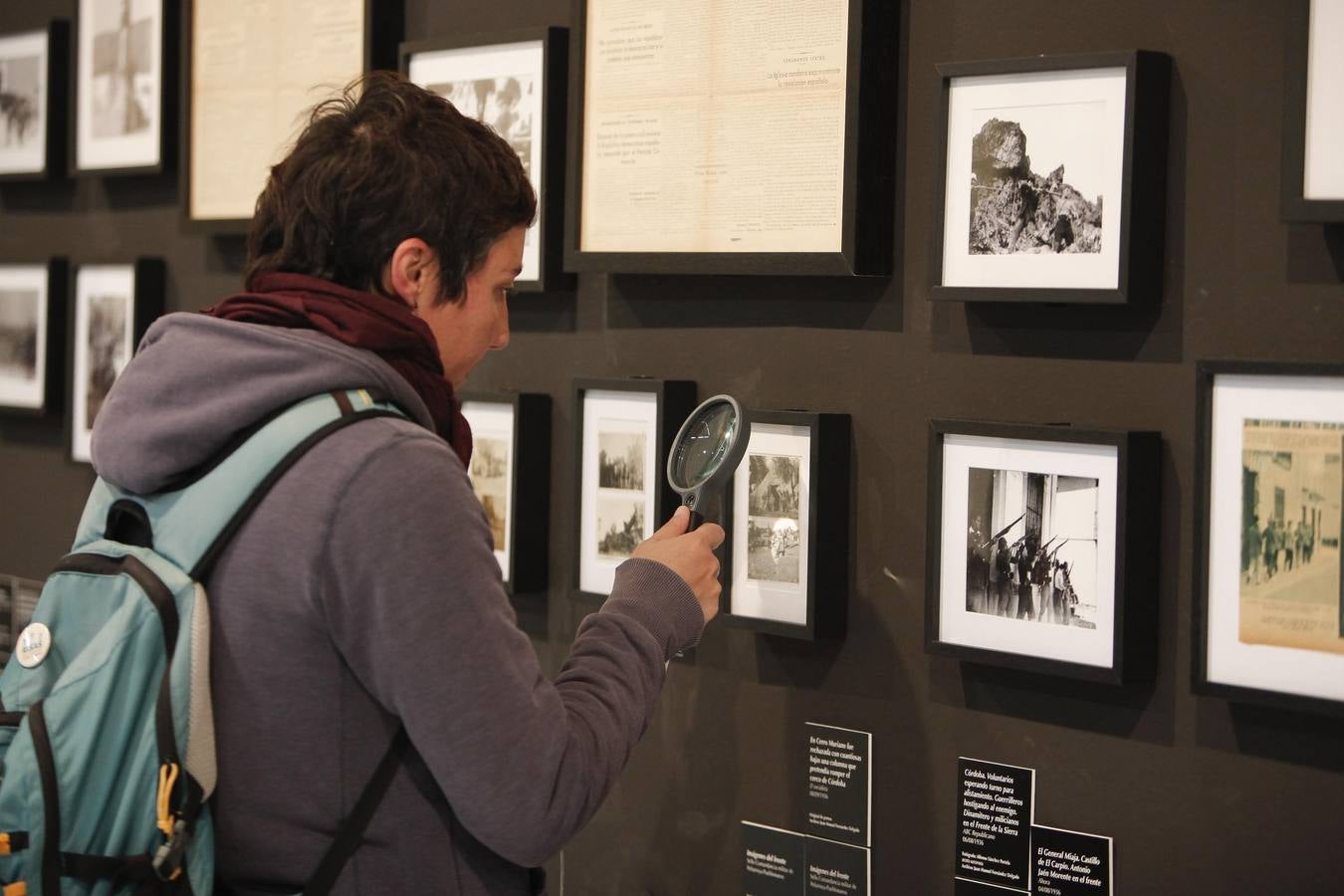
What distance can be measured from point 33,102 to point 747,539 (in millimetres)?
1770

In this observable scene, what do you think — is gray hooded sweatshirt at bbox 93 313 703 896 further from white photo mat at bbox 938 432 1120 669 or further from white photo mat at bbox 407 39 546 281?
white photo mat at bbox 407 39 546 281

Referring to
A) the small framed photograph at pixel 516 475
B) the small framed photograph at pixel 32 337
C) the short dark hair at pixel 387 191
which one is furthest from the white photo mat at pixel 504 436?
the small framed photograph at pixel 32 337

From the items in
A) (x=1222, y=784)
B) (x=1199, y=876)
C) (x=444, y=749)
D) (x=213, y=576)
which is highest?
(x=213, y=576)

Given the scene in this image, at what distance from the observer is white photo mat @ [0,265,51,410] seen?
287 cm

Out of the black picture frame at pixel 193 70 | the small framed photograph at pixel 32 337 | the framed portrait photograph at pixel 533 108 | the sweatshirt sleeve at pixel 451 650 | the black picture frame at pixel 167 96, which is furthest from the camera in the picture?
the small framed photograph at pixel 32 337

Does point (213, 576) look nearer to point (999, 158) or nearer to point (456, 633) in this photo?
point (456, 633)

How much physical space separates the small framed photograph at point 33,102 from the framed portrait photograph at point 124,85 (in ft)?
0.16

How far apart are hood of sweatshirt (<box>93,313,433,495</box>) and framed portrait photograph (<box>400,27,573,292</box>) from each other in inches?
35.0

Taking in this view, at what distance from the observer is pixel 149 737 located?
4.05 ft

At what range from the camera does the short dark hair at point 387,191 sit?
134 cm

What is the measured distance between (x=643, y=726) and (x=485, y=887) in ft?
0.64

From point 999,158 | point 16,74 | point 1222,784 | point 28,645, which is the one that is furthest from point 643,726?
point 16,74

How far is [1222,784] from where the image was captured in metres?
1.63

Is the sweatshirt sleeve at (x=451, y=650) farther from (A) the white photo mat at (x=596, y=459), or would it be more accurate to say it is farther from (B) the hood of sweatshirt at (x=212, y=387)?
(A) the white photo mat at (x=596, y=459)
